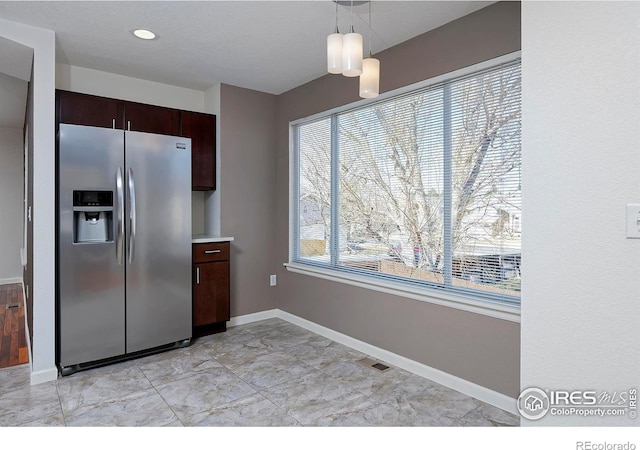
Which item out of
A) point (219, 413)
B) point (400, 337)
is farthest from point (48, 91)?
point (400, 337)

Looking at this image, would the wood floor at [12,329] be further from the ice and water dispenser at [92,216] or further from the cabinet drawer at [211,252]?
the cabinet drawer at [211,252]

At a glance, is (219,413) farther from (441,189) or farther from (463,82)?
(463,82)

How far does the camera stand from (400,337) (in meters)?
3.08

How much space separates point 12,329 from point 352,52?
434 centimetres

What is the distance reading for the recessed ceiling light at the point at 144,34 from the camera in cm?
286

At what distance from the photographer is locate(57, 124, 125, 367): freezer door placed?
2.88m

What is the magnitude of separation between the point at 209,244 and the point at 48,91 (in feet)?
5.66

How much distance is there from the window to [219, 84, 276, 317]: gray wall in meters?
0.61

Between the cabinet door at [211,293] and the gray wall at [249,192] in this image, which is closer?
the cabinet door at [211,293]

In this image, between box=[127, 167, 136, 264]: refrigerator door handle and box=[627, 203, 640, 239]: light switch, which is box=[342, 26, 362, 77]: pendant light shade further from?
box=[127, 167, 136, 264]: refrigerator door handle

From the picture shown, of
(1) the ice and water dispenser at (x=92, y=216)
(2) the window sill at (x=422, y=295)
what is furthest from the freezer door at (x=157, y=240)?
(2) the window sill at (x=422, y=295)

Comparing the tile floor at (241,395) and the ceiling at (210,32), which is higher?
the ceiling at (210,32)

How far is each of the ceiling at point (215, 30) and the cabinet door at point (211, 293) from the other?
1860 mm

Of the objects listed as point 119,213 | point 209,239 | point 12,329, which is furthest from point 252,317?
point 12,329
